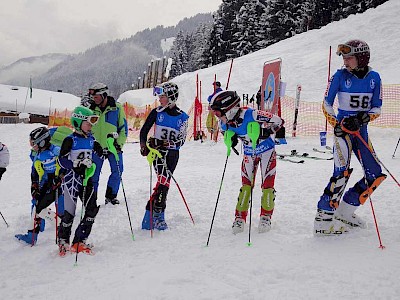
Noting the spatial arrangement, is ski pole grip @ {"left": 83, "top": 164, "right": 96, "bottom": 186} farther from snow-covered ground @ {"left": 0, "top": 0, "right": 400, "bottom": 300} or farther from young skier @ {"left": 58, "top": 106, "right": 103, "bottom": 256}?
snow-covered ground @ {"left": 0, "top": 0, "right": 400, "bottom": 300}

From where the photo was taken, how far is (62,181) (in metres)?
4.81

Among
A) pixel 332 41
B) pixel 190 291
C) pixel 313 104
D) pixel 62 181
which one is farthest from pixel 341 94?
pixel 332 41

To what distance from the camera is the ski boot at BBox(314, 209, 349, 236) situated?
4.28 m

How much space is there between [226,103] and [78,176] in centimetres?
209

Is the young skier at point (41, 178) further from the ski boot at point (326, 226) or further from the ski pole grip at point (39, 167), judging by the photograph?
the ski boot at point (326, 226)

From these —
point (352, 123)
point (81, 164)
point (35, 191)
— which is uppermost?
point (352, 123)

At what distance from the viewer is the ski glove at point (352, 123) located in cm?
404

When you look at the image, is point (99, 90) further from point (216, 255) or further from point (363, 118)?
point (363, 118)

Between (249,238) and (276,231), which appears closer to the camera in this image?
(249,238)

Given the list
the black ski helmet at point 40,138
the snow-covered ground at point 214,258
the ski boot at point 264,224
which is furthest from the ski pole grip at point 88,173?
the ski boot at point 264,224

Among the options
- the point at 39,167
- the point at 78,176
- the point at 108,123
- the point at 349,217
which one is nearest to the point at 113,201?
the point at 108,123

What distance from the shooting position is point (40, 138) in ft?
17.9

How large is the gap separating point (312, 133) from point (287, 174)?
6.89m

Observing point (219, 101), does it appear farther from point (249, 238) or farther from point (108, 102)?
point (108, 102)
